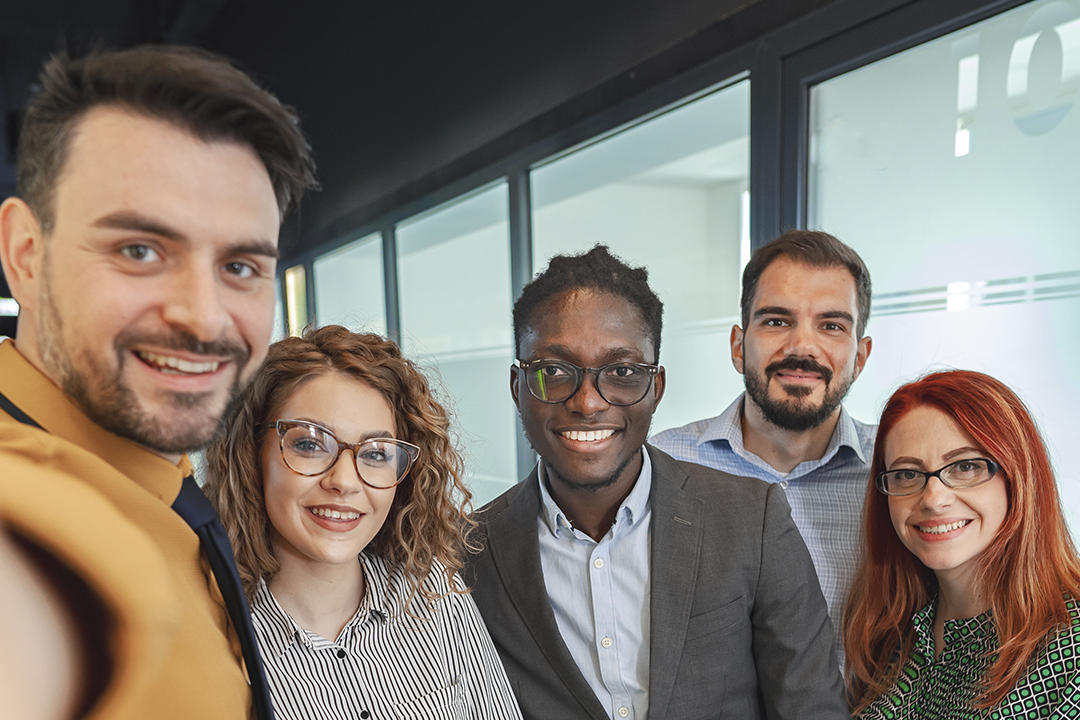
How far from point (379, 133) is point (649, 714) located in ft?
15.1

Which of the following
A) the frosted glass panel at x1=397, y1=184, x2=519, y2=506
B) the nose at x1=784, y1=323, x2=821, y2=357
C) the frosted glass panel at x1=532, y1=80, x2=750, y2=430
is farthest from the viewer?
the frosted glass panel at x1=397, y1=184, x2=519, y2=506

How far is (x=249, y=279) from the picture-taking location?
0.81 m

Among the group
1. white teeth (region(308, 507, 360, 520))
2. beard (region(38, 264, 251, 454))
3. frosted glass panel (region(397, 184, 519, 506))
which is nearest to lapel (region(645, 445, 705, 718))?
white teeth (region(308, 507, 360, 520))

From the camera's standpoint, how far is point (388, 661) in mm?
1417

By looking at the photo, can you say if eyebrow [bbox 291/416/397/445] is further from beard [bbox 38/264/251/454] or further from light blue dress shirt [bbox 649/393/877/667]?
light blue dress shirt [bbox 649/393/877/667]

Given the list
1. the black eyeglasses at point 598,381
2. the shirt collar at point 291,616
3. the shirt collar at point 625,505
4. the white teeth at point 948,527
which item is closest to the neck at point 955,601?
the white teeth at point 948,527

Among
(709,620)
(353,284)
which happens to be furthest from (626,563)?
(353,284)

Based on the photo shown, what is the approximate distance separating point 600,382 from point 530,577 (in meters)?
0.44

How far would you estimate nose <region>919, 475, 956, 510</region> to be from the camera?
156 centimetres

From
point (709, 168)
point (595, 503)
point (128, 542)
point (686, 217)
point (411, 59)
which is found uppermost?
point (411, 59)

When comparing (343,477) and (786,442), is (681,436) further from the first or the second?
(343,477)

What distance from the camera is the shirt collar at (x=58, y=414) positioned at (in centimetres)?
72

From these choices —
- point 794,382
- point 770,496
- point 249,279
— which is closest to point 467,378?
point 794,382

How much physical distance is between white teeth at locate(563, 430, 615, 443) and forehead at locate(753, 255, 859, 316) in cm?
75
